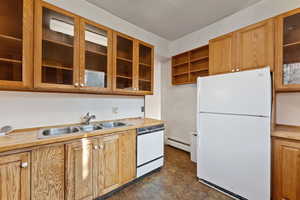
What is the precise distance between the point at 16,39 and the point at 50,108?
0.84 metres

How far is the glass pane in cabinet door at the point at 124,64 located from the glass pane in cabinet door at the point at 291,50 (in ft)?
6.94

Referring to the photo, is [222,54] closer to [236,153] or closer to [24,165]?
[236,153]

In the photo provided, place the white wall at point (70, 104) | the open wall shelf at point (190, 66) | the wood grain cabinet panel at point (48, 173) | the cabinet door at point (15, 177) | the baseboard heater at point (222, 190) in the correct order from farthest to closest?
the open wall shelf at point (190, 66) → the baseboard heater at point (222, 190) → the white wall at point (70, 104) → the wood grain cabinet panel at point (48, 173) → the cabinet door at point (15, 177)

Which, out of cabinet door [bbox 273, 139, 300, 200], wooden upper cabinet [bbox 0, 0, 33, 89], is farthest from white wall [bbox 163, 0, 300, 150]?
wooden upper cabinet [bbox 0, 0, 33, 89]

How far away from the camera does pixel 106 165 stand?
1.59 m

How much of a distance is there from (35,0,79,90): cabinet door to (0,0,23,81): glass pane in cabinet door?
0.13 metres

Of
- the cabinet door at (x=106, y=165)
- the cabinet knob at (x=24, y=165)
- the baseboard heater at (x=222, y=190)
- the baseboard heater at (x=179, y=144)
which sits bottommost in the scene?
the baseboard heater at (x=222, y=190)

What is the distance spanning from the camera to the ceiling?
1.96 metres

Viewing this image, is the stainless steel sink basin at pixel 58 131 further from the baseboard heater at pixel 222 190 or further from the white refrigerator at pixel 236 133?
the baseboard heater at pixel 222 190

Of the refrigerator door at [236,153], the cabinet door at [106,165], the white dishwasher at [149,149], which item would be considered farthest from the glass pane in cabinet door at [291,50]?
the cabinet door at [106,165]

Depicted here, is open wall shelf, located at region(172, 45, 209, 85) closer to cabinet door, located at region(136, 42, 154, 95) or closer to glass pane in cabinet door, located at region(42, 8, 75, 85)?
cabinet door, located at region(136, 42, 154, 95)

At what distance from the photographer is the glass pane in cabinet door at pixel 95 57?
1.75m

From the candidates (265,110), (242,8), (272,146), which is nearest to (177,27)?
(242,8)

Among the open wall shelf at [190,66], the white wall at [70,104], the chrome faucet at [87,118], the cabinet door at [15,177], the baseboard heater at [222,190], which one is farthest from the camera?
the open wall shelf at [190,66]
